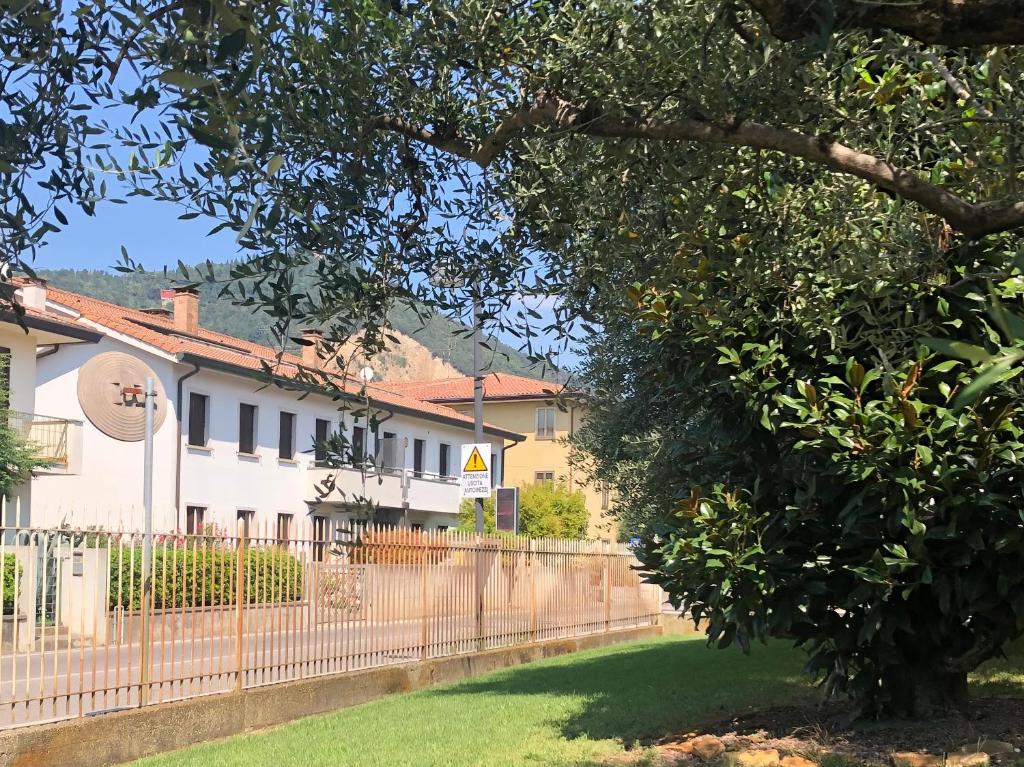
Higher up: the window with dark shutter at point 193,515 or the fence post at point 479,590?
the window with dark shutter at point 193,515

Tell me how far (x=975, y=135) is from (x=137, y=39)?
395cm

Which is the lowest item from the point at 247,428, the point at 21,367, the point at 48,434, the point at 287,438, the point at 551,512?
the point at 551,512

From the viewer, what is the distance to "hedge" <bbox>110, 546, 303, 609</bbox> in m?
9.84

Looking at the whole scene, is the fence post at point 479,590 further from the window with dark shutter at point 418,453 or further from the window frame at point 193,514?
the window with dark shutter at point 418,453

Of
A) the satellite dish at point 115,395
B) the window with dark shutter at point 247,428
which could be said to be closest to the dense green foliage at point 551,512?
the window with dark shutter at point 247,428

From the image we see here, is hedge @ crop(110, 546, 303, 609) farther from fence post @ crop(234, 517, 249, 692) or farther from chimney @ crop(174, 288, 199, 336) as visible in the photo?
chimney @ crop(174, 288, 199, 336)

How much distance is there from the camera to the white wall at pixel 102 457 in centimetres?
2927

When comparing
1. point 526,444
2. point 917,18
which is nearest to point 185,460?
point 917,18

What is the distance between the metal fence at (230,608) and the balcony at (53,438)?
41.9ft

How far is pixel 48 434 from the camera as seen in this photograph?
88.2ft

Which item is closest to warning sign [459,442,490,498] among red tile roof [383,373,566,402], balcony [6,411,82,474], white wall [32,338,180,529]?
balcony [6,411,82,474]

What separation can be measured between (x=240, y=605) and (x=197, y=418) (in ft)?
75.2

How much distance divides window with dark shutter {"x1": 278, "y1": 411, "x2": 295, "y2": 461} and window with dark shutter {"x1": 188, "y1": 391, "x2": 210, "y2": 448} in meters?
3.86

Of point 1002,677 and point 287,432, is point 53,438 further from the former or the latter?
point 1002,677
